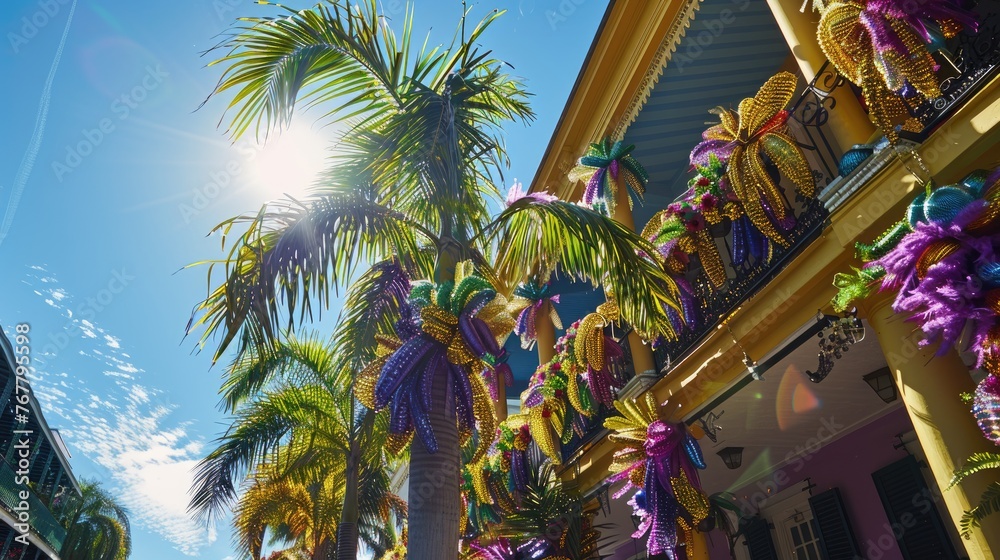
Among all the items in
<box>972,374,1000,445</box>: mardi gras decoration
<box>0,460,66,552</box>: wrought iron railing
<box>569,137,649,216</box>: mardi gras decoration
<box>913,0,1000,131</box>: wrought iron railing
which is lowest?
<box>972,374,1000,445</box>: mardi gras decoration

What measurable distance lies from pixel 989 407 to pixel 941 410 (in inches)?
24.1

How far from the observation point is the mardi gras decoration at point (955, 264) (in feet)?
10.7

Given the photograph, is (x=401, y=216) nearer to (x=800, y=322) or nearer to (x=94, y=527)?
(x=800, y=322)

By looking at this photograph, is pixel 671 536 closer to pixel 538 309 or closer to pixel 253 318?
pixel 253 318

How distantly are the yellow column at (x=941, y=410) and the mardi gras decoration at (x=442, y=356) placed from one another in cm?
271

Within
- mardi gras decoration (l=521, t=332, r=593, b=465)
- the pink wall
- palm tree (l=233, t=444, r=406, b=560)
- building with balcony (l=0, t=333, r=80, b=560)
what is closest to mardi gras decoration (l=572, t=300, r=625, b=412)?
mardi gras decoration (l=521, t=332, r=593, b=465)

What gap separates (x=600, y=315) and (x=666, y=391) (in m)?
1.18

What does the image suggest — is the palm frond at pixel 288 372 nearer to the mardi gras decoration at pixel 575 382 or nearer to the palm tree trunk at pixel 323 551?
the mardi gras decoration at pixel 575 382

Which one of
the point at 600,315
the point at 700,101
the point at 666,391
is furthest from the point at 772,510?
the point at 700,101

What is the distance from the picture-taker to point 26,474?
58.8 feet

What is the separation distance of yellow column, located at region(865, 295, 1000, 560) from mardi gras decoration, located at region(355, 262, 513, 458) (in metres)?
2.71

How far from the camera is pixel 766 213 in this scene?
17.0ft

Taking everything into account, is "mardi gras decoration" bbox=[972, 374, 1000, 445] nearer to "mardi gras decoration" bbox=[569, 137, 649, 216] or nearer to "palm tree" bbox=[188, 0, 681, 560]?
"palm tree" bbox=[188, 0, 681, 560]

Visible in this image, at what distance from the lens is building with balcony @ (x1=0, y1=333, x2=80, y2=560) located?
53.3 feet
